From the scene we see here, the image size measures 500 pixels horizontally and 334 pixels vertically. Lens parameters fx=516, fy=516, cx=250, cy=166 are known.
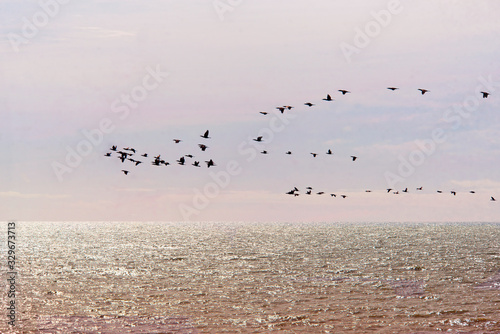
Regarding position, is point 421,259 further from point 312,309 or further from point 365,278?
point 312,309

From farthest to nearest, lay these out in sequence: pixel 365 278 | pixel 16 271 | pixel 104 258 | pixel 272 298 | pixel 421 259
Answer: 1. pixel 104 258
2. pixel 421 259
3. pixel 16 271
4. pixel 365 278
5. pixel 272 298

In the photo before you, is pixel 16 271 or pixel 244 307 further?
pixel 16 271

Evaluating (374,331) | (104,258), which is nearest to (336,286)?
(374,331)

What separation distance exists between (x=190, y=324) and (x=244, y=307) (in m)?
6.65

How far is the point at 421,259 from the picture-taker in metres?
81.7

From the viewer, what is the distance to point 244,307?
43312mm

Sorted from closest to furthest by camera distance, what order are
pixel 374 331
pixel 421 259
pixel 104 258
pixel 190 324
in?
pixel 374 331 < pixel 190 324 < pixel 421 259 < pixel 104 258

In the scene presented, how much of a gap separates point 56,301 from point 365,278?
33199 millimetres

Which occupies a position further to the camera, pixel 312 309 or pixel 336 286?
pixel 336 286

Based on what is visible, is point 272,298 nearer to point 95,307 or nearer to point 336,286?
point 336,286

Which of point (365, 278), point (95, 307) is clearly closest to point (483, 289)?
point (365, 278)

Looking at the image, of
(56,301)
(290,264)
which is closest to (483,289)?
(290,264)

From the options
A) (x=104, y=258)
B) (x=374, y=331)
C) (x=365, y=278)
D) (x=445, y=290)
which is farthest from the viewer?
(x=104, y=258)

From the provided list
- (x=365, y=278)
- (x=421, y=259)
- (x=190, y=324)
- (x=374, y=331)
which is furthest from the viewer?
(x=421, y=259)
